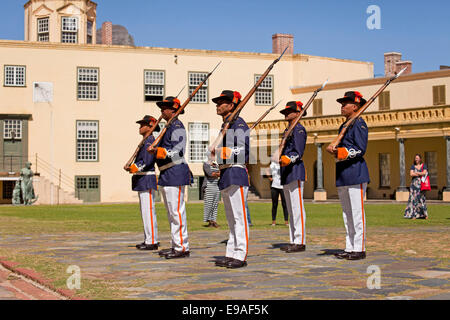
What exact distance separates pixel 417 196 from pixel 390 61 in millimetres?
31095

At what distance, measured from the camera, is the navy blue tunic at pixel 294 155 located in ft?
32.1

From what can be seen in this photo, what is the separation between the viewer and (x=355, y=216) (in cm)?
887

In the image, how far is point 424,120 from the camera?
35062 millimetres

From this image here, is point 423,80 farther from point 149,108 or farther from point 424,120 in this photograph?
point 149,108

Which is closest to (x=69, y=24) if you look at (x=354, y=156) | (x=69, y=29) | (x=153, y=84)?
(x=69, y=29)

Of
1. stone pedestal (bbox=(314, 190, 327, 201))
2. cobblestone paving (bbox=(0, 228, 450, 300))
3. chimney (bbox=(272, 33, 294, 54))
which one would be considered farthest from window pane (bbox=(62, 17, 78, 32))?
cobblestone paving (bbox=(0, 228, 450, 300))

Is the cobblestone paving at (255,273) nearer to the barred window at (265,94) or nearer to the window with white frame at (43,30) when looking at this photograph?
the barred window at (265,94)

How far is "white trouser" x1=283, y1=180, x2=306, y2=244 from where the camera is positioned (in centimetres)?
996

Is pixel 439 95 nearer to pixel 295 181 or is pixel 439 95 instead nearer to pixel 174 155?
pixel 295 181

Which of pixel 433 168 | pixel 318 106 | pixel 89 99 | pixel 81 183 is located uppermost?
pixel 89 99

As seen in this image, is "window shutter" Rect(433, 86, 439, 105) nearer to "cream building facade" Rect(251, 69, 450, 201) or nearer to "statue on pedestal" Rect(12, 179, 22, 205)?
"cream building facade" Rect(251, 69, 450, 201)

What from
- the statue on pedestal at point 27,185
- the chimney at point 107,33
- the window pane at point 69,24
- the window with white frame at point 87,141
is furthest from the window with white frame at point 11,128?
the chimney at point 107,33

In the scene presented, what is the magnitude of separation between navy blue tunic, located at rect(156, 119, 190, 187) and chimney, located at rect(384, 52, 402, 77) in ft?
133

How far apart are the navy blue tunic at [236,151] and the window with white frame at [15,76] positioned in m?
34.0
